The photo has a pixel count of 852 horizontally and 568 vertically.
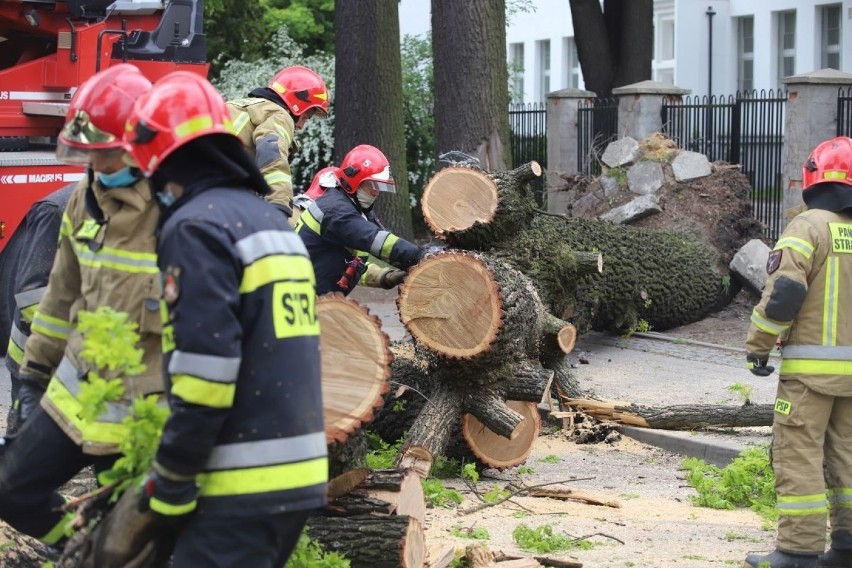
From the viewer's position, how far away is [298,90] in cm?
725

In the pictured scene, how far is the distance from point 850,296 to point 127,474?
339cm

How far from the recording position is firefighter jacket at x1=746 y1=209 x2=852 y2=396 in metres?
5.39

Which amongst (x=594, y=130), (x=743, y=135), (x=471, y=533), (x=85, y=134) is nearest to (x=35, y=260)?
(x=85, y=134)

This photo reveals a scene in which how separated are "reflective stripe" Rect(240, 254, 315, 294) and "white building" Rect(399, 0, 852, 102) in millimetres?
25466

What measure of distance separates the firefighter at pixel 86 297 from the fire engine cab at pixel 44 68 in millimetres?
5877

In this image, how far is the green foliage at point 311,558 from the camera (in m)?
4.55

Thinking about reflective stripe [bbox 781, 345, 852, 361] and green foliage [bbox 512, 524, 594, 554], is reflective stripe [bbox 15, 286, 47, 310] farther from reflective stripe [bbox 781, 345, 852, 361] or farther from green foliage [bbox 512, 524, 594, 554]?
reflective stripe [bbox 781, 345, 852, 361]

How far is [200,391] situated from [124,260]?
1129mm

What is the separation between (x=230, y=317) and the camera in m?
3.09

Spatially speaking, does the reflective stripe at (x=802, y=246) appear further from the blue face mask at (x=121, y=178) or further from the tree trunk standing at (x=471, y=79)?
the tree trunk standing at (x=471, y=79)

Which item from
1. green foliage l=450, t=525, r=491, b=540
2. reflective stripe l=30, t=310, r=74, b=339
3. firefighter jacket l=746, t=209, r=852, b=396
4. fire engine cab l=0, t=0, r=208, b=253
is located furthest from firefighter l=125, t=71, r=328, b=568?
fire engine cab l=0, t=0, r=208, b=253

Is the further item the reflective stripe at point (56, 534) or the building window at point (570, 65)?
the building window at point (570, 65)

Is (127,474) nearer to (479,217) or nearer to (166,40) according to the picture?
(479,217)

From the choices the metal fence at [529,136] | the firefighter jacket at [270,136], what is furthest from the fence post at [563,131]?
the firefighter jacket at [270,136]
